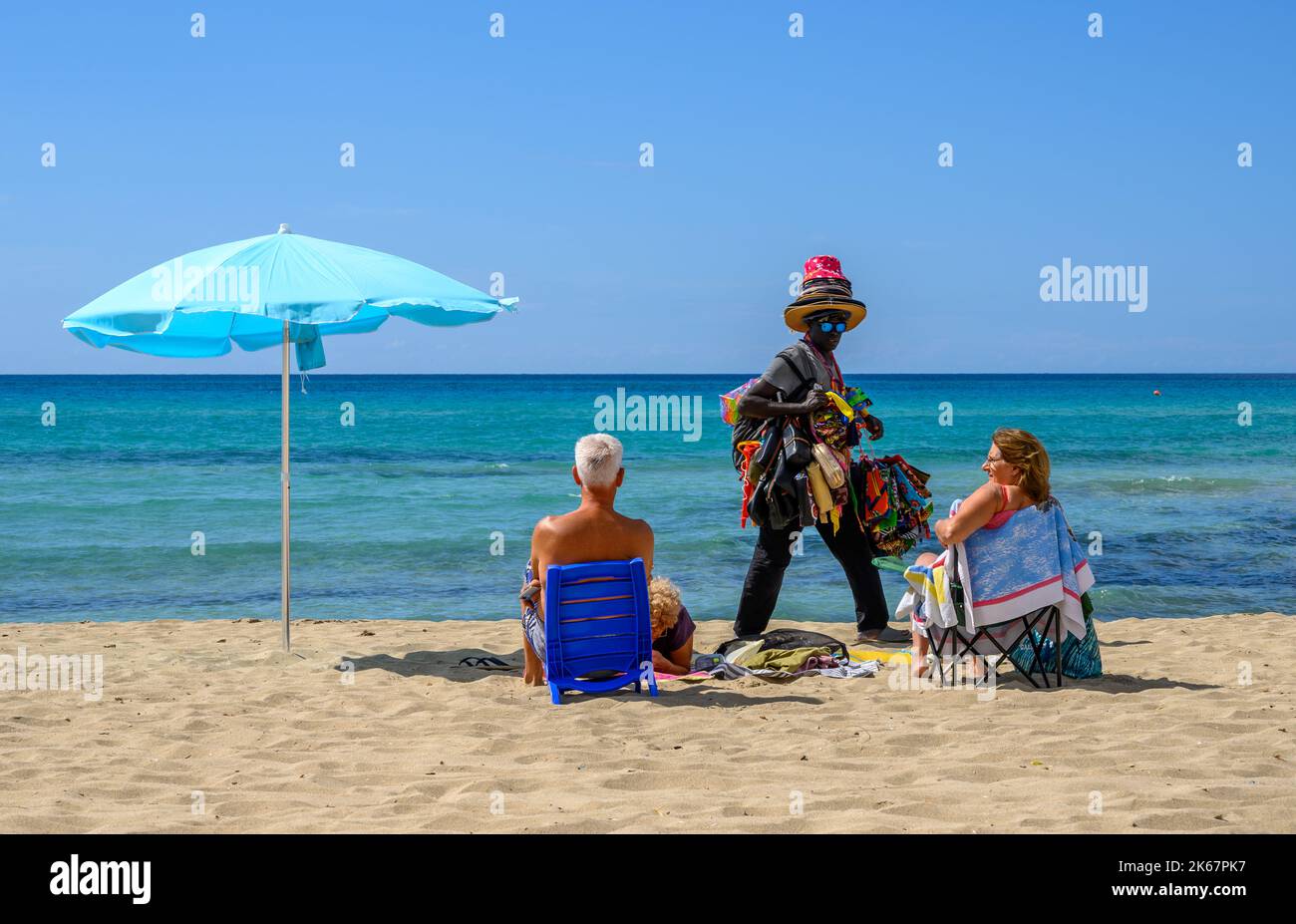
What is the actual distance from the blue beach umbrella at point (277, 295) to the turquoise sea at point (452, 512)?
3384 mm

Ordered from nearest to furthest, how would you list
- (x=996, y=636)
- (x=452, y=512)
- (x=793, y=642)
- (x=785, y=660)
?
(x=996, y=636) → (x=785, y=660) → (x=793, y=642) → (x=452, y=512)

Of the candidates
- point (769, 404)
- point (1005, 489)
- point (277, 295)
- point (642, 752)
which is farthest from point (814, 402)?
point (277, 295)

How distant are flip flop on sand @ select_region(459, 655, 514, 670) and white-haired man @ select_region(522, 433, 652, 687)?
1006 mm

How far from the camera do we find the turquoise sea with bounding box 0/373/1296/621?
9.81 meters

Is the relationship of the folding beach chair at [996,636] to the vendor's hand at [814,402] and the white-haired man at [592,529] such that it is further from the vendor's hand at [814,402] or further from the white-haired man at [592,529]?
the white-haired man at [592,529]

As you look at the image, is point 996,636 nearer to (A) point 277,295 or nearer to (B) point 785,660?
(B) point 785,660

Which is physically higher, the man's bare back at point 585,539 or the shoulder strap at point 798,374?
the shoulder strap at point 798,374

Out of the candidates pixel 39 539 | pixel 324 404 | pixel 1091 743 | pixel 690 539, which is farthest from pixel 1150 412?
pixel 1091 743

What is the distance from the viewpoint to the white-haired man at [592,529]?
532 centimetres

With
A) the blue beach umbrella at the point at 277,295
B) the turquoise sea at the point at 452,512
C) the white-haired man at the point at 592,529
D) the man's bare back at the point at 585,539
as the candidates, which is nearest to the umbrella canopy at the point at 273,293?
the blue beach umbrella at the point at 277,295

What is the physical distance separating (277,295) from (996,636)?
3.66 meters

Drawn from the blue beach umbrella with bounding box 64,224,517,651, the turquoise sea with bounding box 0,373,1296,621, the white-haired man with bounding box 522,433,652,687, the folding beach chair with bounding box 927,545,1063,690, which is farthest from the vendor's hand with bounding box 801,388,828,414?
the turquoise sea with bounding box 0,373,1296,621

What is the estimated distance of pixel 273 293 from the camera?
5.65 metres
